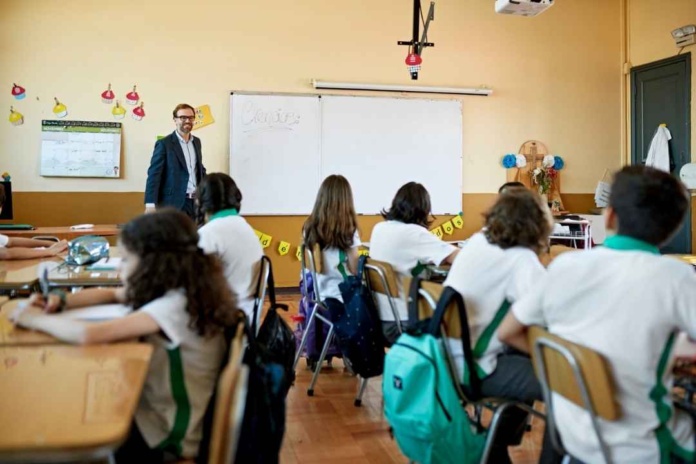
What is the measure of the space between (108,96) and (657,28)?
556cm

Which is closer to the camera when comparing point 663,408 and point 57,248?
point 663,408

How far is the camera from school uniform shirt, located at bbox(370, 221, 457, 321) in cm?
292

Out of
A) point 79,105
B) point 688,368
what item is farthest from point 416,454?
point 79,105

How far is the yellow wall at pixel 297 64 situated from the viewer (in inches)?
216

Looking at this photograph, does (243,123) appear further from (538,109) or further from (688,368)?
(688,368)

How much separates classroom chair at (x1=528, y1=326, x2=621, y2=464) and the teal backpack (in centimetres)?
38

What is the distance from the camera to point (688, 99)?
6078 mm

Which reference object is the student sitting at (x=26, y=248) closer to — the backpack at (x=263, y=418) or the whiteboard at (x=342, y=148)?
the backpack at (x=263, y=418)

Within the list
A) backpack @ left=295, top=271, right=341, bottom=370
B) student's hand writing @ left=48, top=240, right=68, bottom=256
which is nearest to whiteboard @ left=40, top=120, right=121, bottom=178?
student's hand writing @ left=48, top=240, right=68, bottom=256

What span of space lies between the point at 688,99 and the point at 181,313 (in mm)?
6096

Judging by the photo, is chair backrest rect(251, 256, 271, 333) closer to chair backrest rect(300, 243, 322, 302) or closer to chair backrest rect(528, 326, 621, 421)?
chair backrest rect(300, 243, 322, 302)

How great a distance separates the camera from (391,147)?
6250 millimetres

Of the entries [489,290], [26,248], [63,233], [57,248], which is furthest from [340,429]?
[63,233]

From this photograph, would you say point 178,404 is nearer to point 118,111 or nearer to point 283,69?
point 118,111
